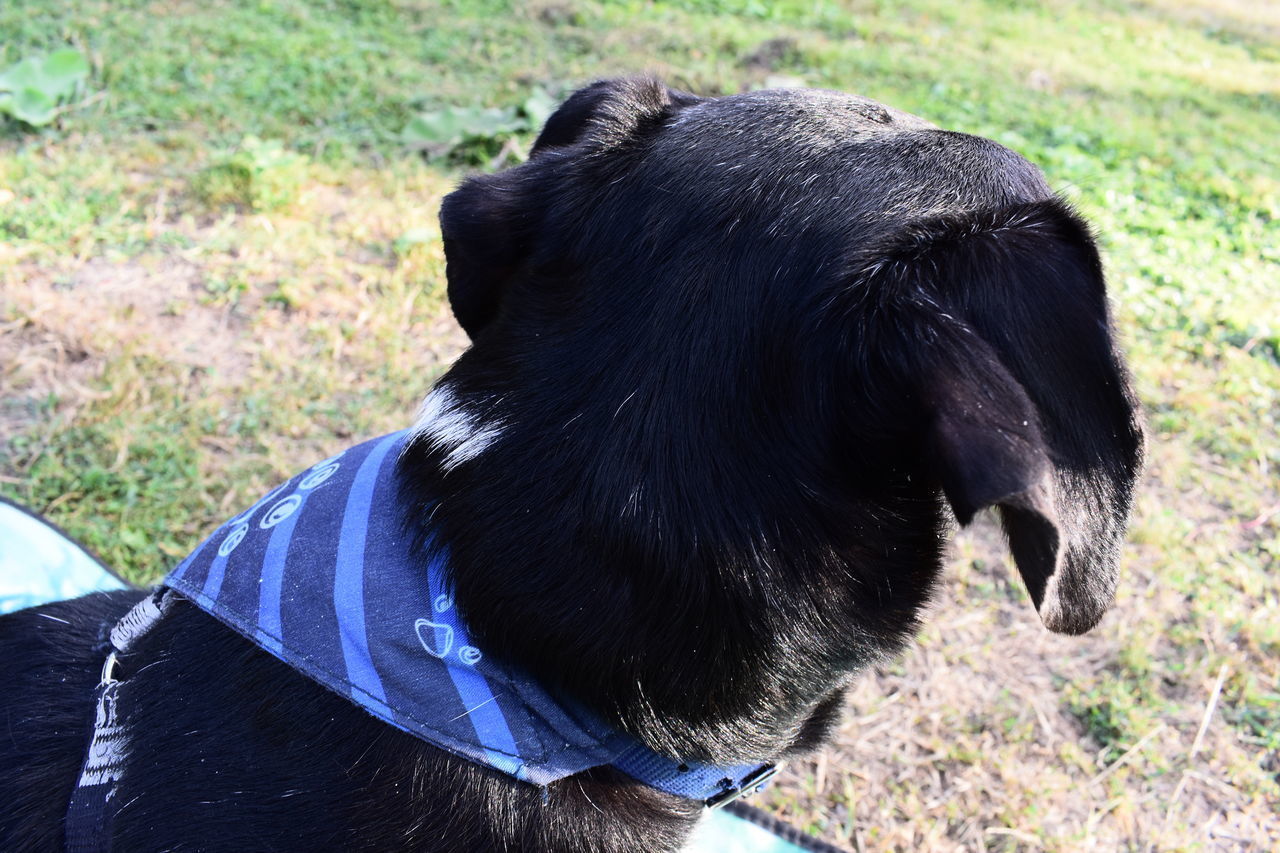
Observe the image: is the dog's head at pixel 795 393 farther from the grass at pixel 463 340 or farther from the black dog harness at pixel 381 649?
the grass at pixel 463 340

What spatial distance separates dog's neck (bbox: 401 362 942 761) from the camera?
1317 millimetres

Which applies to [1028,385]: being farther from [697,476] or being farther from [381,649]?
[381,649]

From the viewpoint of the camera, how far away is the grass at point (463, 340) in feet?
8.53

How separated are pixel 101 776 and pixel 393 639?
1.82 feet

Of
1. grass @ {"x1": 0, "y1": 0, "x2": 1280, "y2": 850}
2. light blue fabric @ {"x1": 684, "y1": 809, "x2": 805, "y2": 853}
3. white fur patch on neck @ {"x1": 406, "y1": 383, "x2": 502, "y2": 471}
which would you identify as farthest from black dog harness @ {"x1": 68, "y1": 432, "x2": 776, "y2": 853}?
grass @ {"x1": 0, "y1": 0, "x2": 1280, "y2": 850}

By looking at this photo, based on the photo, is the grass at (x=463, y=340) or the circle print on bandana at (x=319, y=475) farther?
the grass at (x=463, y=340)

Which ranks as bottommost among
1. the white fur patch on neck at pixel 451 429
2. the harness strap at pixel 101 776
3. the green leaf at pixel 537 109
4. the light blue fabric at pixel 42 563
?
the light blue fabric at pixel 42 563

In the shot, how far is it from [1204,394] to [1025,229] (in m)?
2.89

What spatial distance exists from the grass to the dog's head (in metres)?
0.41

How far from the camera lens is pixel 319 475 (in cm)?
178

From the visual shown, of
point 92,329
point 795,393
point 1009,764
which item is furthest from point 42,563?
point 1009,764

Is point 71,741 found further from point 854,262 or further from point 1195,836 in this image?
point 1195,836

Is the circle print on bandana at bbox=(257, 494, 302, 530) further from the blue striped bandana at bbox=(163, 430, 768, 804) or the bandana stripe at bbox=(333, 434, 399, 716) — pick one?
the bandana stripe at bbox=(333, 434, 399, 716)

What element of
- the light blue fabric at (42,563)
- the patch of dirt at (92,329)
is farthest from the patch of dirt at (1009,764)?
the patch of dirt at (92,329)
